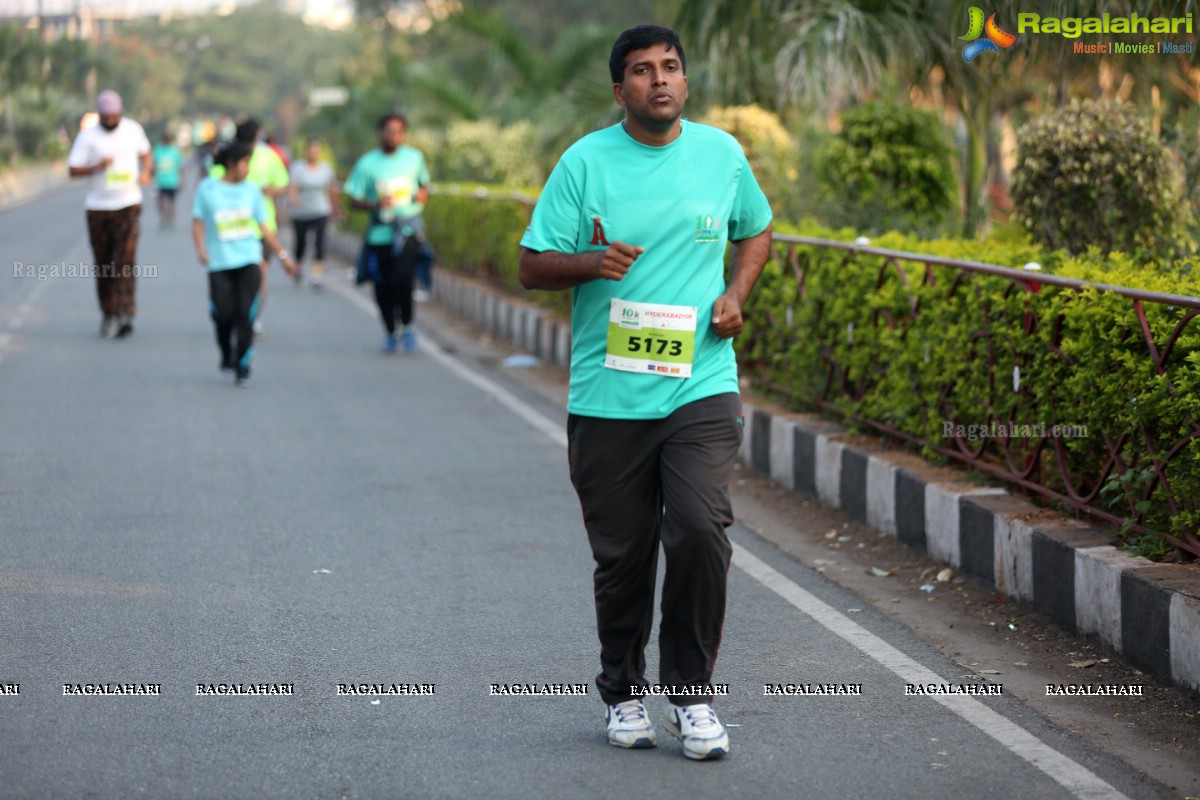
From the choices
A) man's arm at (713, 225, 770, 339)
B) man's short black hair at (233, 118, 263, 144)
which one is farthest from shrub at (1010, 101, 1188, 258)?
man's short black hair at (233, 118, 263, 144)

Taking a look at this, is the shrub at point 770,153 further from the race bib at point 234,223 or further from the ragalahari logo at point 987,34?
the race bib at point 234,223

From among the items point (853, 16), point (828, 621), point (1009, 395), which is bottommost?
point (828, 621)

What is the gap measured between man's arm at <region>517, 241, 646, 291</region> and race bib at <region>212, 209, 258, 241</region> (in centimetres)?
810

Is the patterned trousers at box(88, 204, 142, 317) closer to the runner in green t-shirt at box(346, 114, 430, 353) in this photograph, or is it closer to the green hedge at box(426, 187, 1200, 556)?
the runner in green t-shirt at box(346, 114, 430, 353)

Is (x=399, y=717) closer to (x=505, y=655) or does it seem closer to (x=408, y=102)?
(x=505, y=655)

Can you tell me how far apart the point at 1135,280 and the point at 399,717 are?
3416 mm

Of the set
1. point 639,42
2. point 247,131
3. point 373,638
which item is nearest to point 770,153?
point 247,131

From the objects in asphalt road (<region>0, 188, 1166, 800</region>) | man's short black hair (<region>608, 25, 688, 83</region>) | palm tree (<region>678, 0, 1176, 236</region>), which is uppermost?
palm tree (<region>678, 0, 1176, 236</region>)

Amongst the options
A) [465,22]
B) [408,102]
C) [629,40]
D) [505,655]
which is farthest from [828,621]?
[408,102]

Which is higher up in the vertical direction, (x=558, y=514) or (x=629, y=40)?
(x=629, y=40)

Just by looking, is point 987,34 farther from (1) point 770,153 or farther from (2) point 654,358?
(2) point 654,358

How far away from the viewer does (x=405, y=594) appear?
643 centimetres

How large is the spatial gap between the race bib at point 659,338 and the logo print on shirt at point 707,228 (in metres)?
0.20

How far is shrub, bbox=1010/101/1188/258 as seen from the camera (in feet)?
31.7
